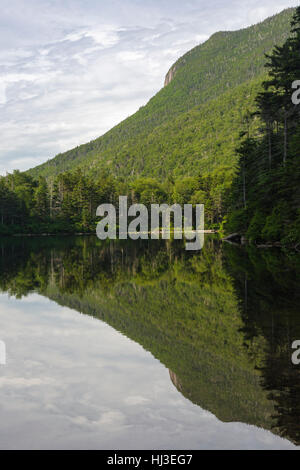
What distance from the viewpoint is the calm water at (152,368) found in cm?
598

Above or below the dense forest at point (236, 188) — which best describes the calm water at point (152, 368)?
below

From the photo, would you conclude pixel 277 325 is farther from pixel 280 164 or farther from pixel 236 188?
pixel 236 188

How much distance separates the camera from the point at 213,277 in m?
20.7

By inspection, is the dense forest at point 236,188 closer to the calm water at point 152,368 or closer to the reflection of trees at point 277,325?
the reflection of trees at point 277,325

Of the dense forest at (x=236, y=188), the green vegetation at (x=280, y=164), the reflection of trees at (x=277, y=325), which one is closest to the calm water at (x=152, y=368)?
the reflection of trees at (x=277, y=325)

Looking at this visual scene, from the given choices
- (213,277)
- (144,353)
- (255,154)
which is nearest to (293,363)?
(144,353)

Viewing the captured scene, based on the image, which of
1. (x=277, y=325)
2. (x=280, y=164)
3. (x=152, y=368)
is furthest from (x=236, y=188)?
(x=152, y=368)

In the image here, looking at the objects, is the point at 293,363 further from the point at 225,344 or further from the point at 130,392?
the point at 130,392

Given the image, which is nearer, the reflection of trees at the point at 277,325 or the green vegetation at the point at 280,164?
the reflection of trees at the point at 277,325

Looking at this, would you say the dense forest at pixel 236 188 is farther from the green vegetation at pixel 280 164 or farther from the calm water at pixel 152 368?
the calm water at pixel 152 368

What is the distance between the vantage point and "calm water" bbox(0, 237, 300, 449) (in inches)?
236

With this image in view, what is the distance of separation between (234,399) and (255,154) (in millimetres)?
43901

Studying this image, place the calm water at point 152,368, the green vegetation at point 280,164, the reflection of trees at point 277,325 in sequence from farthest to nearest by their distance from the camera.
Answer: the green vegetation at point 280,164, the reflection of trees at point 277,325, the calm water at point 152,368

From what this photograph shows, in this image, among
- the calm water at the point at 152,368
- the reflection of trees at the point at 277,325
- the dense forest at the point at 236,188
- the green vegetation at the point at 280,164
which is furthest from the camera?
the dense forest at the point at 236,188
